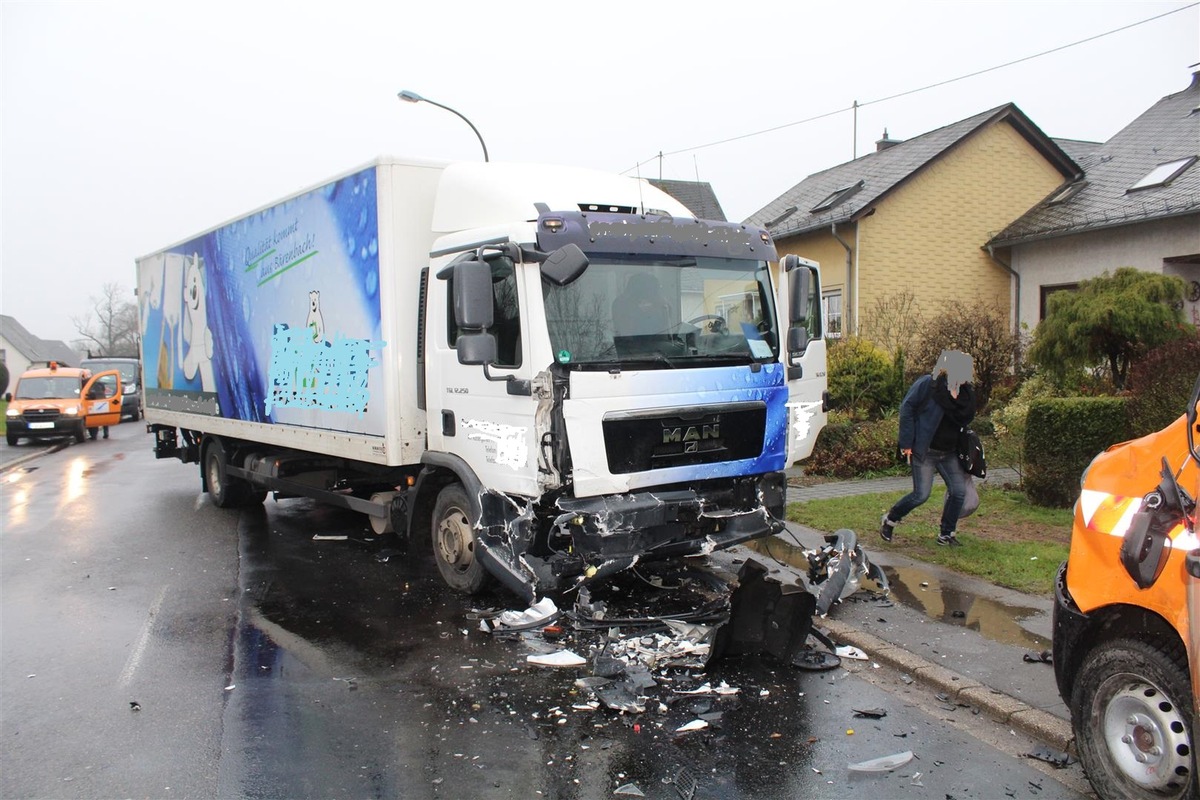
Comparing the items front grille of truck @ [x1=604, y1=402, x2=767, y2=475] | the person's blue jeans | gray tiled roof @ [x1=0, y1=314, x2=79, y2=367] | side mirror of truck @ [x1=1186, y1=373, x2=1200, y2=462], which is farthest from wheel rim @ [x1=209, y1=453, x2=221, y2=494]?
gray tiled roof @ [x1=0, y1=314, x2=79, y2=367]

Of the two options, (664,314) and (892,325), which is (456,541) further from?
(892,325)

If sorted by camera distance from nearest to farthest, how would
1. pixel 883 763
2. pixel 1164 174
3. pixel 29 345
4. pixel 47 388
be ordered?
pixel 883 763 < pixel 1164 174 < pixel 47 388 < pixel 29 345

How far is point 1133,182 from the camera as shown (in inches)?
709

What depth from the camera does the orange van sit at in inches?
910

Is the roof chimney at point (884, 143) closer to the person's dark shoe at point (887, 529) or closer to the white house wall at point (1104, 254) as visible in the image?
the white house wall at point (1104, 254)

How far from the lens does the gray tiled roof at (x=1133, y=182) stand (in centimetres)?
1608

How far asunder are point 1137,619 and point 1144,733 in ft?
1.41

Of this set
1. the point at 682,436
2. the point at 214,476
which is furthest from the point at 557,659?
the point at 214,476

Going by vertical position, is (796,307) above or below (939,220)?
below

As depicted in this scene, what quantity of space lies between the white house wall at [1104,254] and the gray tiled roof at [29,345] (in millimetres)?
75152

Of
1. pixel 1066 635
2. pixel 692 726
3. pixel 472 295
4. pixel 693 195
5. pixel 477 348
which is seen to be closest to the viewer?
pixel 1066 635

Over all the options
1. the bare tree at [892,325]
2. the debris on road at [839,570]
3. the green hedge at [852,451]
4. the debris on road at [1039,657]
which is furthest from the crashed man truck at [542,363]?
the bare tree at [892,325]

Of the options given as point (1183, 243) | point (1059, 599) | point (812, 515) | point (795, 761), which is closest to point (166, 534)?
point (812, 515)

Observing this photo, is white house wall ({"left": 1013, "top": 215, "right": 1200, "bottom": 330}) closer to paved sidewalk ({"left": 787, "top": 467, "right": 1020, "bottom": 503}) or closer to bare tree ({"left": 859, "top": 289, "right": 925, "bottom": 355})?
bare tree ({"left": 859, "top": 289, "right": 925, "bottom": 355})
